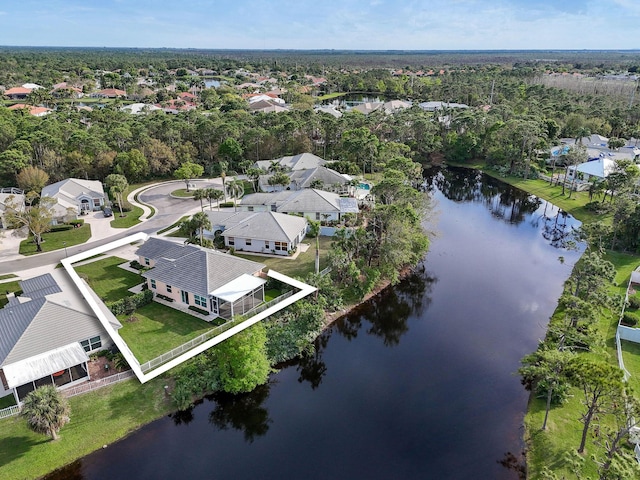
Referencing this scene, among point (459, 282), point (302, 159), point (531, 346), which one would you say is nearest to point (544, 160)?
point (302, 159)

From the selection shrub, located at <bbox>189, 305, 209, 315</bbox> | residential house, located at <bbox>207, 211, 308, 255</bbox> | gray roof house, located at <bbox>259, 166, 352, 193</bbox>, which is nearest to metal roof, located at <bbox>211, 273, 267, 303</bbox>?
shrub, located at <bbox>189, 305, 209, 315</bbox>

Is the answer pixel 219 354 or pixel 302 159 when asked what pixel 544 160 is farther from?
pixel 219 354

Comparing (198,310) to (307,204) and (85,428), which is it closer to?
(85,428)

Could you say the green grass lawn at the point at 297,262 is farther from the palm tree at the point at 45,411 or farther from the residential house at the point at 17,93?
the residential house at the point at 17,93

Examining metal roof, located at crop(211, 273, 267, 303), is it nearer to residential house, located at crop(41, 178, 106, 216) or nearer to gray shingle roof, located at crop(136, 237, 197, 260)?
gray shingle roof, located at crop(136, 237, 197, 260)

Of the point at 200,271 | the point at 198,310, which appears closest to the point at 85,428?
the point at 198,310

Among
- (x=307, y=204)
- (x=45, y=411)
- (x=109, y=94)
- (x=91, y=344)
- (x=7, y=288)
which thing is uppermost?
(x=109, y=94)
